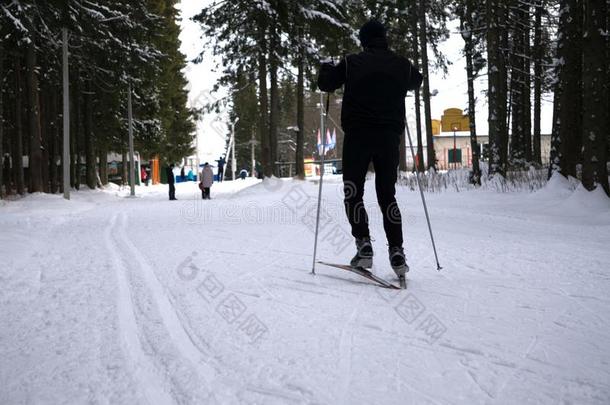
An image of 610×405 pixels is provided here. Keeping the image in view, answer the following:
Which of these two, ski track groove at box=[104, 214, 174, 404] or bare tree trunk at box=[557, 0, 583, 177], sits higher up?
bare tree trunk at box=[557, 0, 583, 177]

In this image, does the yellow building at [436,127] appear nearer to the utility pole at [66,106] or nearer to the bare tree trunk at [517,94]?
the bare tree trunk at [517,94]

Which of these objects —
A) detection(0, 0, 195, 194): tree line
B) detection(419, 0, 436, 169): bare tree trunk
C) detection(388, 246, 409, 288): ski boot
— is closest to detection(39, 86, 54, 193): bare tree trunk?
detection(0, 0, 195, 194): tree line

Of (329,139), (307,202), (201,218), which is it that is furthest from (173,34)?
(201,218)

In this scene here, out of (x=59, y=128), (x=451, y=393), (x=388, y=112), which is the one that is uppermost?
(x=59, y=128)

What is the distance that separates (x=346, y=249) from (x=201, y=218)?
5229 millimetres

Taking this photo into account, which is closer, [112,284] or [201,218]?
[112,284]

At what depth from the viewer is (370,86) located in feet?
14.2

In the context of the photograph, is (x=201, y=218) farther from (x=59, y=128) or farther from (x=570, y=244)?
(x=59, y=128)

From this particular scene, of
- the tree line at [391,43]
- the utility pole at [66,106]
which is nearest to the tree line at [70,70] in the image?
the utility pole at [66,106]

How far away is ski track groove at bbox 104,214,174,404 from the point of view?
2.13m

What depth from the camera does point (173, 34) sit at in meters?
40.2

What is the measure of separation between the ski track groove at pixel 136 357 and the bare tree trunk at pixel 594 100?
31.4 feet

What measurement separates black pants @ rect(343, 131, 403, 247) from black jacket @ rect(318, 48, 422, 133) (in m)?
0.10

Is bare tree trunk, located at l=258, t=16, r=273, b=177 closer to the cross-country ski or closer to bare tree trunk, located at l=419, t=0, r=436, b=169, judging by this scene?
bare tree trunk, located at l=419, t=0, r=436, b=169
